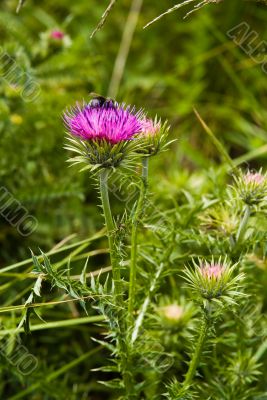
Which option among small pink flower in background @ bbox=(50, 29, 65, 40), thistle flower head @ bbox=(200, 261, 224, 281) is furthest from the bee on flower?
small pink flower in background @ bbox=(50, 29, 65, 40)

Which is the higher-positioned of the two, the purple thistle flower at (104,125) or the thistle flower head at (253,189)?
the purple thistle flower at (104,125)

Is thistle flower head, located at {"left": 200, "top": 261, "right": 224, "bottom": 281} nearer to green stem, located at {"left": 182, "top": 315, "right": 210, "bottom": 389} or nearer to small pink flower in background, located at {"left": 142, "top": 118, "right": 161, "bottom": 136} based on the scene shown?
green stem, located at {"left": 182, "top": 315, "right": 210, "bottom": 389}

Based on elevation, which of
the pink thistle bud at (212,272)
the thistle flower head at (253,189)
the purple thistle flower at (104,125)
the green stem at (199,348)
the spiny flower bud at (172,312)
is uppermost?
the purple thistle flower at (104,125)

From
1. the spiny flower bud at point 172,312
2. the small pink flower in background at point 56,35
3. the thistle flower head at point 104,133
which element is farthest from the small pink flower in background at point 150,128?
the small pink flower in background at point 56,35

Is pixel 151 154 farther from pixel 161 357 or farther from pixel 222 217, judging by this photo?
pixel 161 357

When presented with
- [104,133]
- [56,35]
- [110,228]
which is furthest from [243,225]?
[56,35]

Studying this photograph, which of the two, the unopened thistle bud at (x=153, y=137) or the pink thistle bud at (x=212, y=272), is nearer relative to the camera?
the pink thistle bud at (x=212, y=272)

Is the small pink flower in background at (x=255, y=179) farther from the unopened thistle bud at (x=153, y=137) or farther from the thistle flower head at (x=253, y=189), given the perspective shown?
the unopened thistle bud at (x=153, y=137)

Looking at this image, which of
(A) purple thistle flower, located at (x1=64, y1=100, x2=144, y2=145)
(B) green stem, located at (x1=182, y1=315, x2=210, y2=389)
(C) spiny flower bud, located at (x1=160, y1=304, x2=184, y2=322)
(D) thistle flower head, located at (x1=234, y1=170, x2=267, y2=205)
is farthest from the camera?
(C) spiny flower bud, located at (x1=160, y1=304, x2=184, y2=322)
